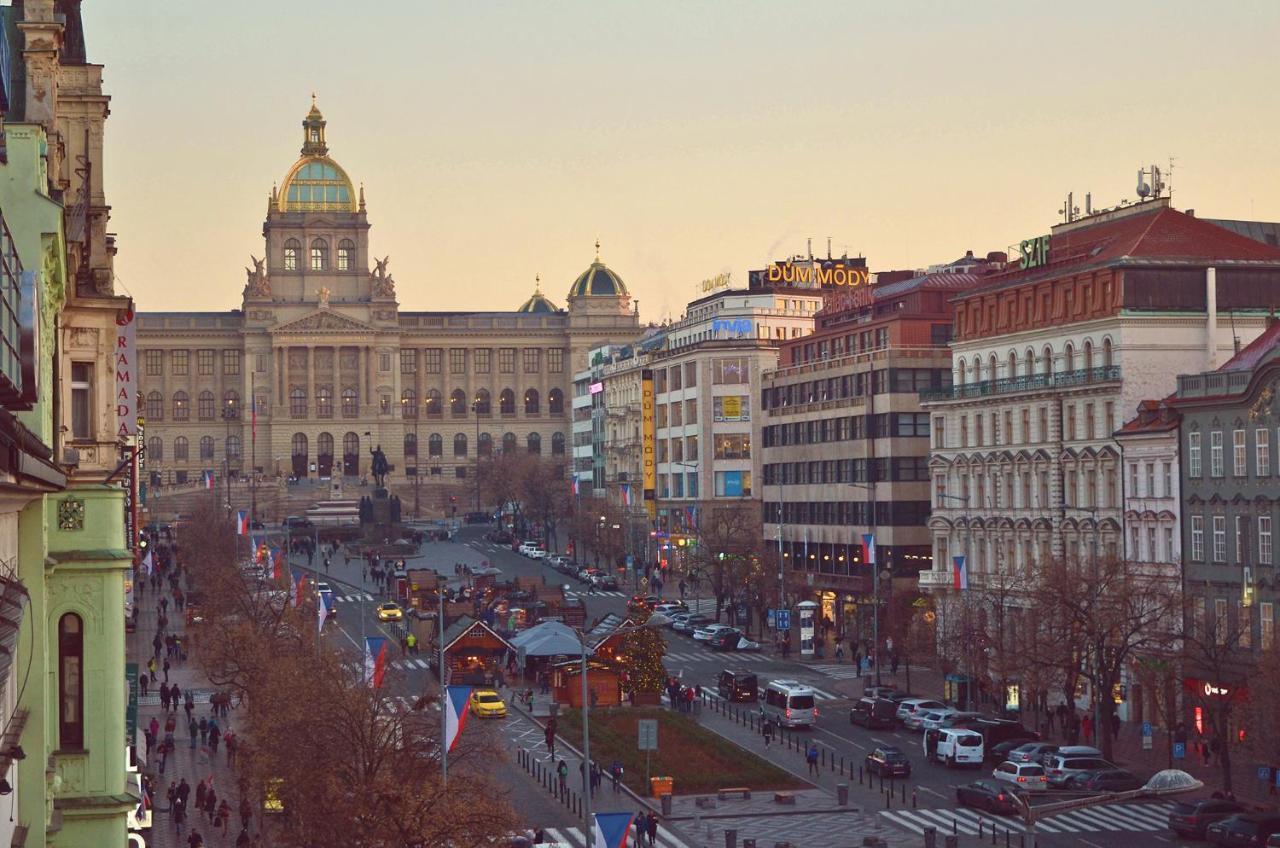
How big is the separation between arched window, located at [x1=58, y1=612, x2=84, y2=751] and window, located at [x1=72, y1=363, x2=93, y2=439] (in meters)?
3.90

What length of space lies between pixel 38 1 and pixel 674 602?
103 m

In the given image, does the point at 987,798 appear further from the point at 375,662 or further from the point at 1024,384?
the point at 1024,384

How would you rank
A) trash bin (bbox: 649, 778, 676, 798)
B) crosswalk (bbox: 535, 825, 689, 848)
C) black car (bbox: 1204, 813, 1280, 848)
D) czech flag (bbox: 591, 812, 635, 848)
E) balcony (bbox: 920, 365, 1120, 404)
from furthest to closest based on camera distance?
balcony (bbox: 920, 365, 1120, 404), trash bin (bbox: 649, 778, 676, 798), crosswalk (bbox: 535, 825, 689, 848), black car (bbox: 1204, 813, 1280, 848), czech flag (bbox: 591, 812, 635, 848)

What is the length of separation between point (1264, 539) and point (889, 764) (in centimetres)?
1620

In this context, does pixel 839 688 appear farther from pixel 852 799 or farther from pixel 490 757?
pixel 490 757

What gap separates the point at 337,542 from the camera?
614 ft

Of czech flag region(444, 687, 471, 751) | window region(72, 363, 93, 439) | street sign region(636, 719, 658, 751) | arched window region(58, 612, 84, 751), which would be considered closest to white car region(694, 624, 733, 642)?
street sign region(636, 719, 658, 751)

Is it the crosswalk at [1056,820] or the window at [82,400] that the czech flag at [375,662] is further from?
the window at [82,400]

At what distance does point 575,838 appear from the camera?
64.2 metres

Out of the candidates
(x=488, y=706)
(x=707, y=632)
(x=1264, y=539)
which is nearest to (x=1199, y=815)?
(x=1264, y=539)

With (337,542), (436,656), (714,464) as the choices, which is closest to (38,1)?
(436,656)

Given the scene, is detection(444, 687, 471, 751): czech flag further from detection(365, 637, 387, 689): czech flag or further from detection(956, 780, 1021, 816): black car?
detection(956, 780, 1021, 816): black car

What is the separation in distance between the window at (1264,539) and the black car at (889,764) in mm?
14981

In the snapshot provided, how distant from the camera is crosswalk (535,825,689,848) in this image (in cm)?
6291
